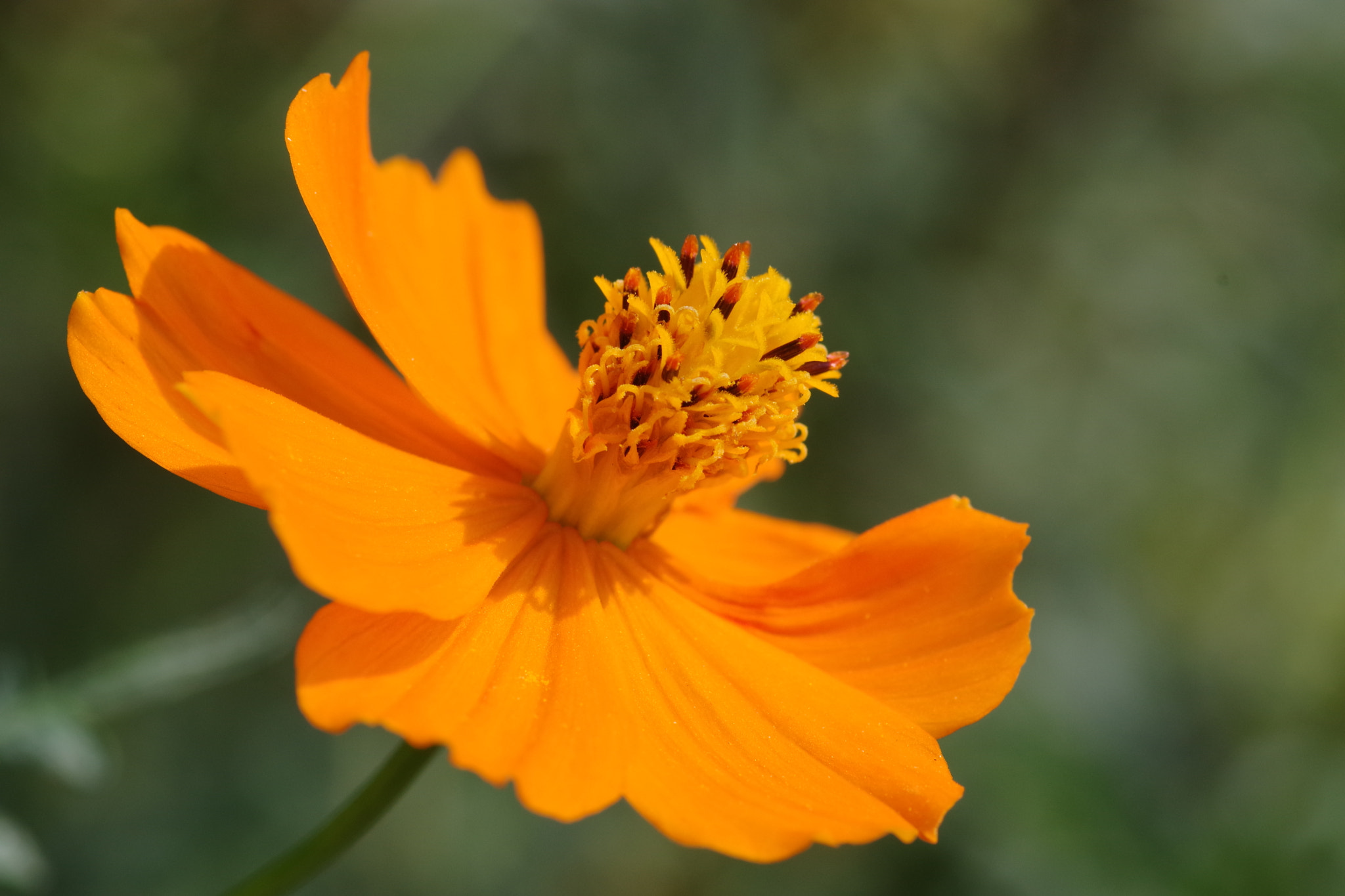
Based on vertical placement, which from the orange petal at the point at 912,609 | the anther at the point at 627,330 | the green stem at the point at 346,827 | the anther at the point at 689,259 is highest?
the anther at the point at 689,259

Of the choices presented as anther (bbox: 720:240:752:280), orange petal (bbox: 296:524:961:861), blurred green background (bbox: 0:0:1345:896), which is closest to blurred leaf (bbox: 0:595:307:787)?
orange petal (bbox: 296:524:961:861)

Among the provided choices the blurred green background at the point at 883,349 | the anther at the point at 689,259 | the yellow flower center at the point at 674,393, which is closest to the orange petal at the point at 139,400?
the yellow flower center at the point at 674,393

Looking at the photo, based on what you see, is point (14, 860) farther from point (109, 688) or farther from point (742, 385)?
point (742, 385)

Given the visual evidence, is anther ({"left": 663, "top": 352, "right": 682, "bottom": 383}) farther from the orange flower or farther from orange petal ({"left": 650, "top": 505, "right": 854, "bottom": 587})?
orange petal ({"left": 650, "top": 505, "right": 854, "bottom": 587})

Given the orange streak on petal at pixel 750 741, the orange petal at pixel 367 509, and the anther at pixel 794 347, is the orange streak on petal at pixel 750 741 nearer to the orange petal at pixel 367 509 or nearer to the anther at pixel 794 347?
the orange petal at pixel 367 509

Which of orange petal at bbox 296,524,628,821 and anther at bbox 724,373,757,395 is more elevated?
anther at bbox 724,373,757,395

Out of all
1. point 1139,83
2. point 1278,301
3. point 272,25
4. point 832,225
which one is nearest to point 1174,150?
point 1139,83

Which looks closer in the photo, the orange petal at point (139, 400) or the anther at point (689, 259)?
the orange petal at point (139, 400)

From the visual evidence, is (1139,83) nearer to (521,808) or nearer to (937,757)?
(521,808)
